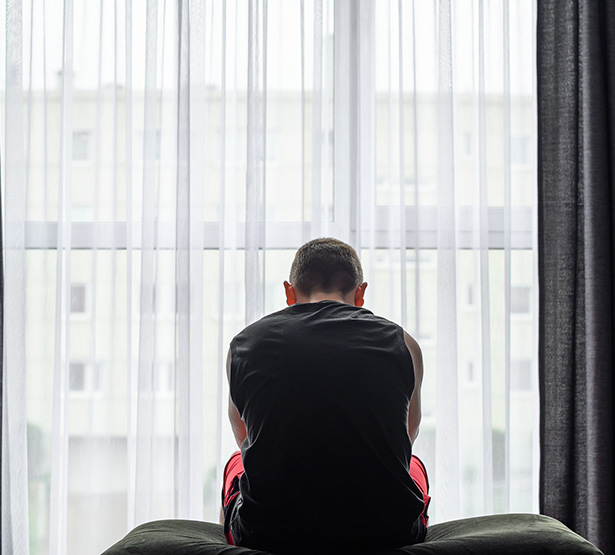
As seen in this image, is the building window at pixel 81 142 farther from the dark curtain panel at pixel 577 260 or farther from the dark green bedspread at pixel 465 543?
the dark curtain panel at pixel 577 260

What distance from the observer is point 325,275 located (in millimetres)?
1777

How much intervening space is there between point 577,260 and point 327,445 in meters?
1.35

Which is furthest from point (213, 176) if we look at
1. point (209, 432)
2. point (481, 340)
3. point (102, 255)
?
point (481, 340)

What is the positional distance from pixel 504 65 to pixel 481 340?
3.02 feet

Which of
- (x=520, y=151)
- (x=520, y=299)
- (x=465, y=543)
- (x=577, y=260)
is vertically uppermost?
(x=520, y=151)

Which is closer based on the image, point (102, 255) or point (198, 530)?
point (198, 530)

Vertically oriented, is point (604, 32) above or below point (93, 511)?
above

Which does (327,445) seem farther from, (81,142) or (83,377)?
(81,142)

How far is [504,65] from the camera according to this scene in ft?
8.00

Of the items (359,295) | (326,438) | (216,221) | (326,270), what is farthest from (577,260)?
(326,438)

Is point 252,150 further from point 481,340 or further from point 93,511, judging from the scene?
point 93,511

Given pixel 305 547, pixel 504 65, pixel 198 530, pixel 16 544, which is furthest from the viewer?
pixel 504 65

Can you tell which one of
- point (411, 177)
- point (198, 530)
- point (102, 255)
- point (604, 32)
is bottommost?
point (198, 530)

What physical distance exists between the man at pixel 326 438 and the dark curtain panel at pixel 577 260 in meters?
1.00
